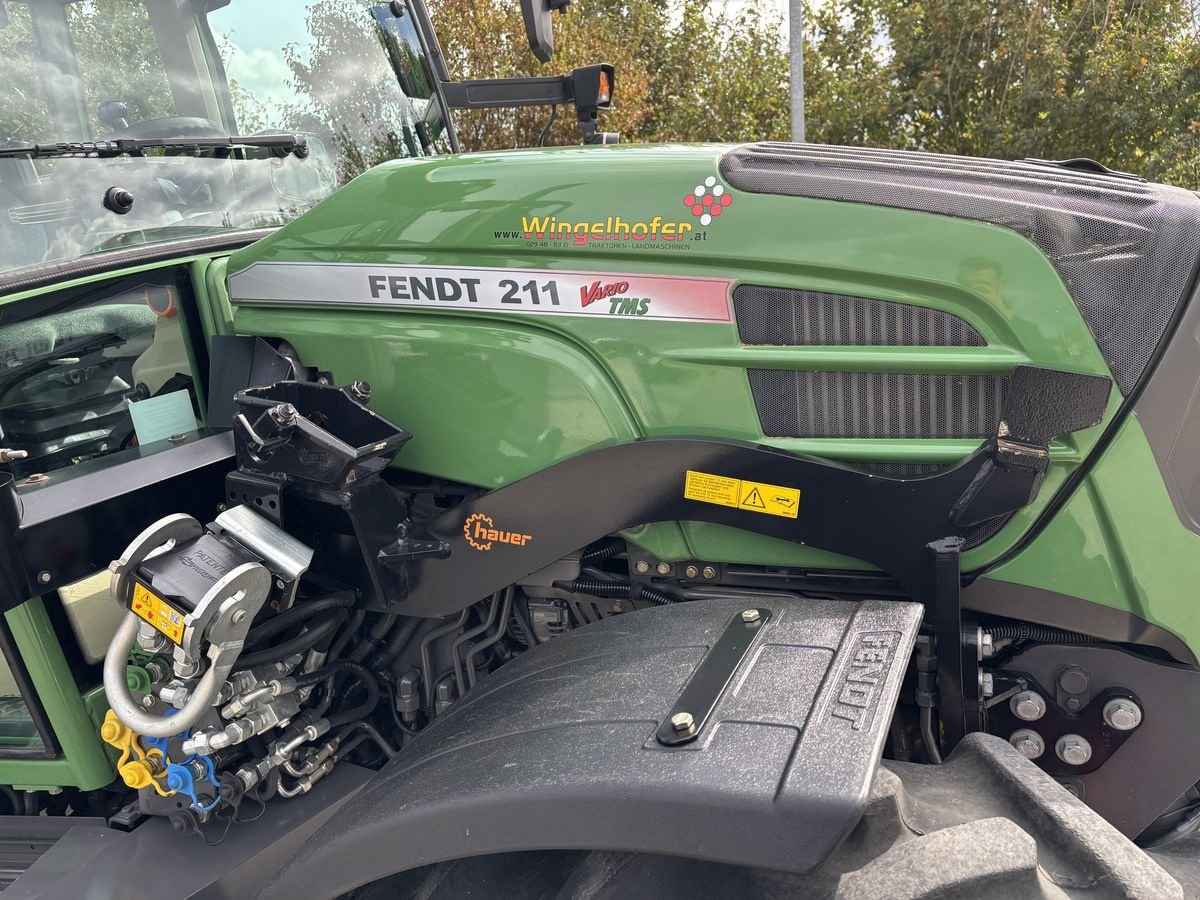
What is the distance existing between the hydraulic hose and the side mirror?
1737 mm

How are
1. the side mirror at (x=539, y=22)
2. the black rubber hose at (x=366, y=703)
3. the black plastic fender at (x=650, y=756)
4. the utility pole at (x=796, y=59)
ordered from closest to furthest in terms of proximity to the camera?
the black plastic fender at (x=650, y=756)
the black rubber hose at (x=366, y=703)
the side mirror at (x=539, y=22)
the utility pole at (x=796, y=59)

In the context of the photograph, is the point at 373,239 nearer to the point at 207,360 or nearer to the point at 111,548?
the point at 207,360

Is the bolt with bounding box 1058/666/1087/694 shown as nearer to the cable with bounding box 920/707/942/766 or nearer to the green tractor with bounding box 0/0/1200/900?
→ the green tractor with bounding box 0/0/1200/900

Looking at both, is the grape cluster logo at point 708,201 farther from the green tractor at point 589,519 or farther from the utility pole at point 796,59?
the utility pole at point 796,59

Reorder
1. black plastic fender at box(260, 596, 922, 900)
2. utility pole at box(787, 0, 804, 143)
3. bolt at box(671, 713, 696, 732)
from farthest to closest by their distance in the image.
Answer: utility pole at box(787, 0, 804, 143), bolt at box(671, 713, 696, 732), black plastic fender at box(260, 596, 922, 900)

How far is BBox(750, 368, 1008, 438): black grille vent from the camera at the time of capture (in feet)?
6.00

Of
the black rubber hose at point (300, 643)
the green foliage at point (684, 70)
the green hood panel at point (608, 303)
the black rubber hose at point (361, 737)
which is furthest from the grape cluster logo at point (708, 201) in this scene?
the green foliage at point (684, 70)

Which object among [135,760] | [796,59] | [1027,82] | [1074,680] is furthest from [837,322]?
[1027,82]

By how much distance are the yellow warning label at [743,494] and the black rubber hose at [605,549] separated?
0.23 meters

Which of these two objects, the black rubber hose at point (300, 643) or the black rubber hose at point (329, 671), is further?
the black rubber hose at point (329, 671)

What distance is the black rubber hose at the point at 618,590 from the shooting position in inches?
82.0

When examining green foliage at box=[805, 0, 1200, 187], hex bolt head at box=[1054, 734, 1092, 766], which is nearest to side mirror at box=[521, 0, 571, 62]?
hex bolt head at box=[1054, 734, 1092, 766]

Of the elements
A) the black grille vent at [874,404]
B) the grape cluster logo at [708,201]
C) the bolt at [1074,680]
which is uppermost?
the grape cluster logo at [708,201]

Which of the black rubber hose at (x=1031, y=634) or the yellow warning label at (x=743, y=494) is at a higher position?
the yellow warning label at (x=743, y=494)
